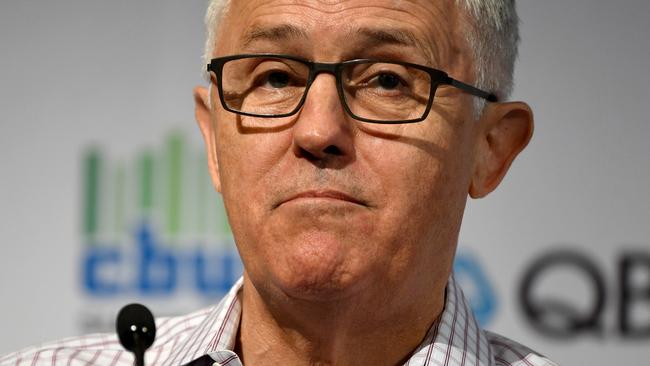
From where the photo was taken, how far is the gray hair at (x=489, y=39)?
1732 millimetres

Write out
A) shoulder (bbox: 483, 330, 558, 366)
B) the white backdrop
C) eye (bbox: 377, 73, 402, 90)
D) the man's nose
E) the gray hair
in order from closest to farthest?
1. the man's nose
2. eye (bbox: 377, 73, 402, 90)
3. the gray hair
4. shoulder (bbox: 483, 330, 558, 366)
5. the white backdrop

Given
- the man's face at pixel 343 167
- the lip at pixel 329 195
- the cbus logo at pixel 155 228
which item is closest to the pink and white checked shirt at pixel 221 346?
the man's face at pixel 343 167

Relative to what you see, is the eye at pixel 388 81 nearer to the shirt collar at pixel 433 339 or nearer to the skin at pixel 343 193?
the skin at pixel 343 193

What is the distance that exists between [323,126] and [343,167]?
82mm

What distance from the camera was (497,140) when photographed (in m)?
1.84

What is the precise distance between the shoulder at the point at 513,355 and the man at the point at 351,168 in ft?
0.25

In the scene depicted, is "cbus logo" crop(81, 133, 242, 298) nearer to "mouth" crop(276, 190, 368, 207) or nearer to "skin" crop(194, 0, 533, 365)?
"skin" crop(194, 0, 533, 365)

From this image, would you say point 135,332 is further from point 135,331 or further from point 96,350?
point 96,350

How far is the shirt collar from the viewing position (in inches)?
66.2

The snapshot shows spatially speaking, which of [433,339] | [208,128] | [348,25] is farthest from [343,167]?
[208,128]

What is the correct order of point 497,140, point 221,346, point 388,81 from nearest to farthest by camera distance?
point 388,81 → point 221,346 → point 497,140

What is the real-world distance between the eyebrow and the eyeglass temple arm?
300mm

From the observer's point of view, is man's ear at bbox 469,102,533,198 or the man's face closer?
the man's face

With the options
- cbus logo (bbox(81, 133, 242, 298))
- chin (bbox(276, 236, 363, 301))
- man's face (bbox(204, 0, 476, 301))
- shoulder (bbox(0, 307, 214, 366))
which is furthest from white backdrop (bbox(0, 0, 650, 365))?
chin (bbox(276, 236, 363, 301))
